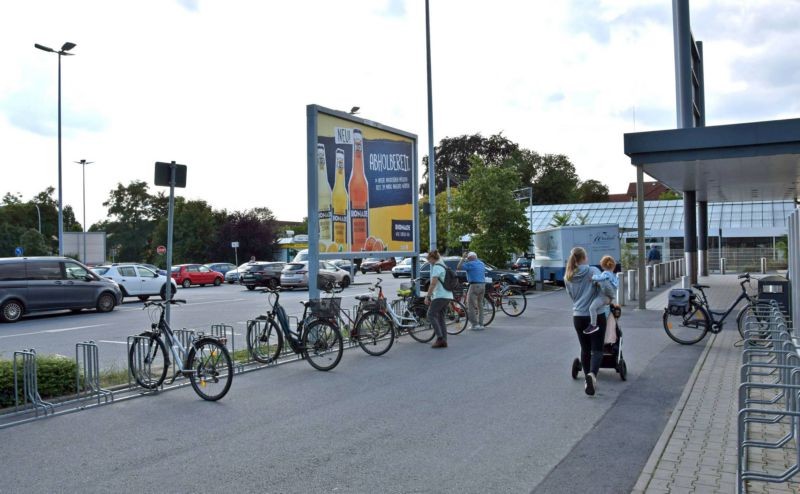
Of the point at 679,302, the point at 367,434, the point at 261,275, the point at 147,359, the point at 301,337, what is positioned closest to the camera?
the point at 367,434

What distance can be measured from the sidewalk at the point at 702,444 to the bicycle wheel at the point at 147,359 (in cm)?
578

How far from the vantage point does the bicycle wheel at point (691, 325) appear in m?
11.8

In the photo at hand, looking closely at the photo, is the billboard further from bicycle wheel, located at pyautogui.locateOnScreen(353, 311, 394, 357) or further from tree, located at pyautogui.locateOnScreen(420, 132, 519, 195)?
tree, located at pyautogui.locateOnScreen(420, 132, 519, 195)

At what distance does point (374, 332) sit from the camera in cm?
1146

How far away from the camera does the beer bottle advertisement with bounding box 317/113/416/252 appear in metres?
13.4

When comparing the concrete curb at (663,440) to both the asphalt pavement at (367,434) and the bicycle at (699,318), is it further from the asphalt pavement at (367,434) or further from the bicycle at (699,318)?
the bicycle at (699,318)

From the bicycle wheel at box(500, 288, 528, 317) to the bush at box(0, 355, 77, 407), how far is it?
11407 millimetres

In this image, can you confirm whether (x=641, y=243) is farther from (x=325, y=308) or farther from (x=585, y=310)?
(x=585, y=310)

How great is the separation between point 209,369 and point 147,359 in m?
1.03

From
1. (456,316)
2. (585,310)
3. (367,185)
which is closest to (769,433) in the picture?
(585,310)

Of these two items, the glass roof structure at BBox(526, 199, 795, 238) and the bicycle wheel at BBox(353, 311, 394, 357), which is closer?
the bicycle wheel at BBox(353, 311, 394, 357)

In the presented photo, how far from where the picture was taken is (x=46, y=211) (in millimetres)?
90688

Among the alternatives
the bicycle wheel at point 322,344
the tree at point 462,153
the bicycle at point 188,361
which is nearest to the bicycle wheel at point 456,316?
the bicycle wheel at point 322,344

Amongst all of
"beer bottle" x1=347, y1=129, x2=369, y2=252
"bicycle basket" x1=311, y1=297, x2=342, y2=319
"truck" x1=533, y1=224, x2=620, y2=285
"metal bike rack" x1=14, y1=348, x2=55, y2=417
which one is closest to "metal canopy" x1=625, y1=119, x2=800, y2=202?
"beer bottle" x1=347, y1=129, x2=369, y2=252
